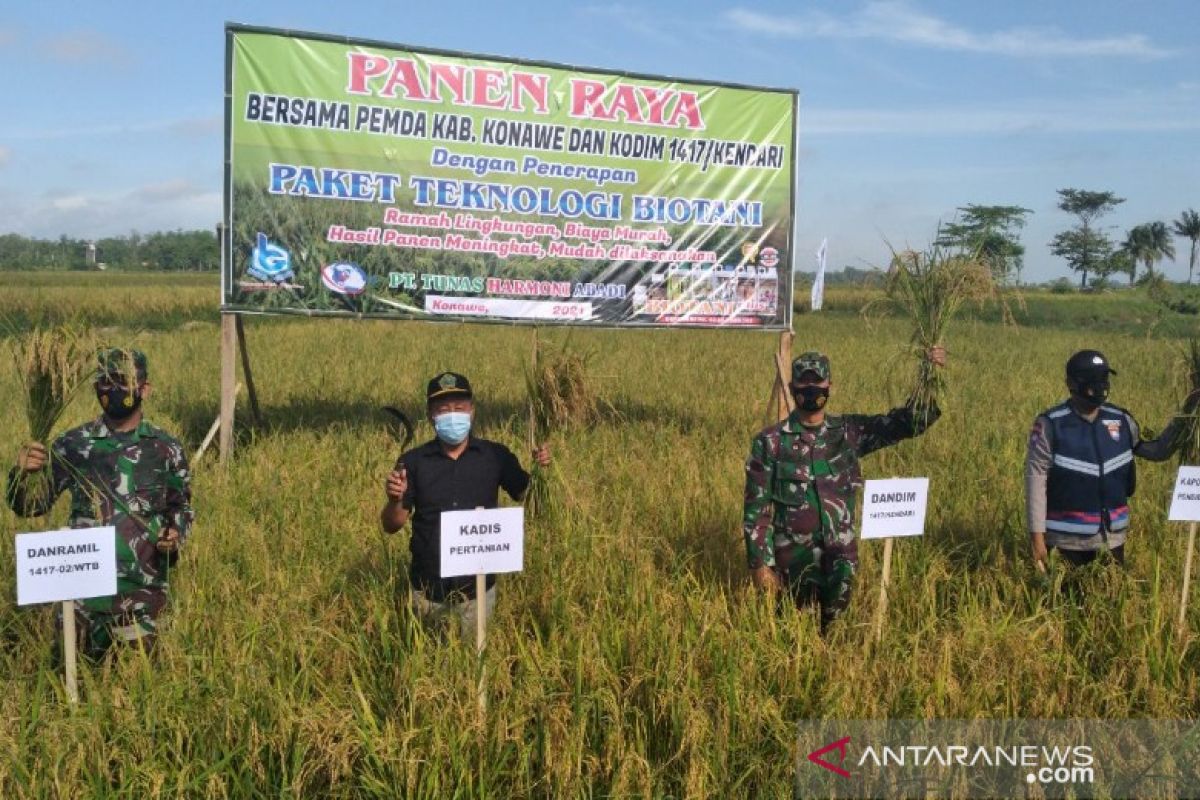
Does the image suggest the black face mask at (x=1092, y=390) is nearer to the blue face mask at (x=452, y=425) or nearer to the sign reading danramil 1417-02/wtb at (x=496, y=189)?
the blue face mask at (x=452, y=425)

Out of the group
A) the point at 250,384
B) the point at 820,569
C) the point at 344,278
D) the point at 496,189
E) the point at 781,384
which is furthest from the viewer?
the point at 250,384

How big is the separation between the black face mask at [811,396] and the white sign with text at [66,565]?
3003 mm

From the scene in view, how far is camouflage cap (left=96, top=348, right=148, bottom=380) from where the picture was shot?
12.7ft

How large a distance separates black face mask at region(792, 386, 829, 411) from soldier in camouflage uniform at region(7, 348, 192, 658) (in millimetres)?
2914

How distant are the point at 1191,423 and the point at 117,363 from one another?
5.34 metres

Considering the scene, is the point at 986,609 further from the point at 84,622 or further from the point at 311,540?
the point at 84,622

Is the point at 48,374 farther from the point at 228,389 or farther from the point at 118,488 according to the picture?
the point at 228,389

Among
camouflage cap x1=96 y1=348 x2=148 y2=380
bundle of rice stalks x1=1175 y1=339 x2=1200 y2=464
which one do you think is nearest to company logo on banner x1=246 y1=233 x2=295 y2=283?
camouflage cap x1=96 y1=348 x2=148 y2=380

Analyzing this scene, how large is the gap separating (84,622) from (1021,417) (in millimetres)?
9805

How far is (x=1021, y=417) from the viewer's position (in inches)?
412

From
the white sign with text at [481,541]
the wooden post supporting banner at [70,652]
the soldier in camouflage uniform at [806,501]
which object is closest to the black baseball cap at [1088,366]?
the soldier in camouflage uniform at [806,501]

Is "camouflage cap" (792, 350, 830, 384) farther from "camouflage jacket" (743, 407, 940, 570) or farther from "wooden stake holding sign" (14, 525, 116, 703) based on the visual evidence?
"wooden stake holding sign" (14, 525, 116, 703)

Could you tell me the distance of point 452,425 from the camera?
3.94 metres

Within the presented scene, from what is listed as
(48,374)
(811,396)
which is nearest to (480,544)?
(811,396)
